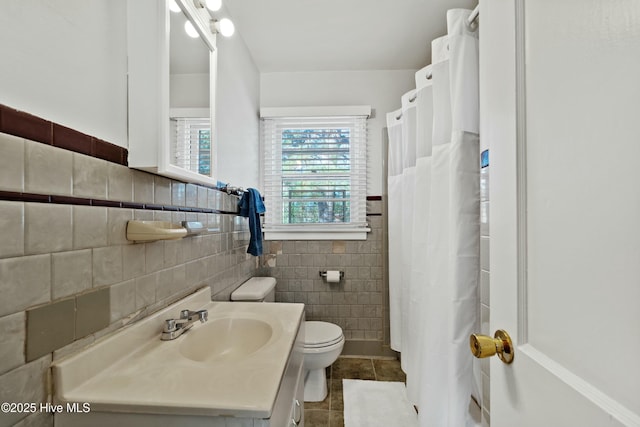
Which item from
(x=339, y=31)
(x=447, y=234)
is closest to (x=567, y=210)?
(x=447, y=234)

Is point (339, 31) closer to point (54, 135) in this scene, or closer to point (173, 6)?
point (173, 6)

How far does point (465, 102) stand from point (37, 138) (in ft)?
4.52

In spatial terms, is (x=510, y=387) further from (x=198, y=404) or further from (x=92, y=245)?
(x=92, y=245)

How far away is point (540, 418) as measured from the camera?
47cm

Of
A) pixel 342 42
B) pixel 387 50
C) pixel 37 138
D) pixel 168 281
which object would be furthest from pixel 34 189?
pixel 387 50

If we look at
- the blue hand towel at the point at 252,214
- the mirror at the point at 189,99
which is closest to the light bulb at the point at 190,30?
the mirror at the point at 189,99

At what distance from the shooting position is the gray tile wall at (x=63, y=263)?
0.53m

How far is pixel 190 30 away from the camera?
113 centimetres

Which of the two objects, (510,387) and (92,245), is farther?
(92,245)

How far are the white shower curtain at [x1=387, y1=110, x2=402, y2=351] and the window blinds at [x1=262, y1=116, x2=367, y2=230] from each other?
30 centimetres

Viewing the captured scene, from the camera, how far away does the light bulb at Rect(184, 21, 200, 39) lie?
1.10 m

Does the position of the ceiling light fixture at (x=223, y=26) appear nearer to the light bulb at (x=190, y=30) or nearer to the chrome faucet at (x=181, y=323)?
the light bulb at (x=190, y=30)

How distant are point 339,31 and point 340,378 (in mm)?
2523

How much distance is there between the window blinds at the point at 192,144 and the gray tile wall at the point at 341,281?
1281 millimetres
